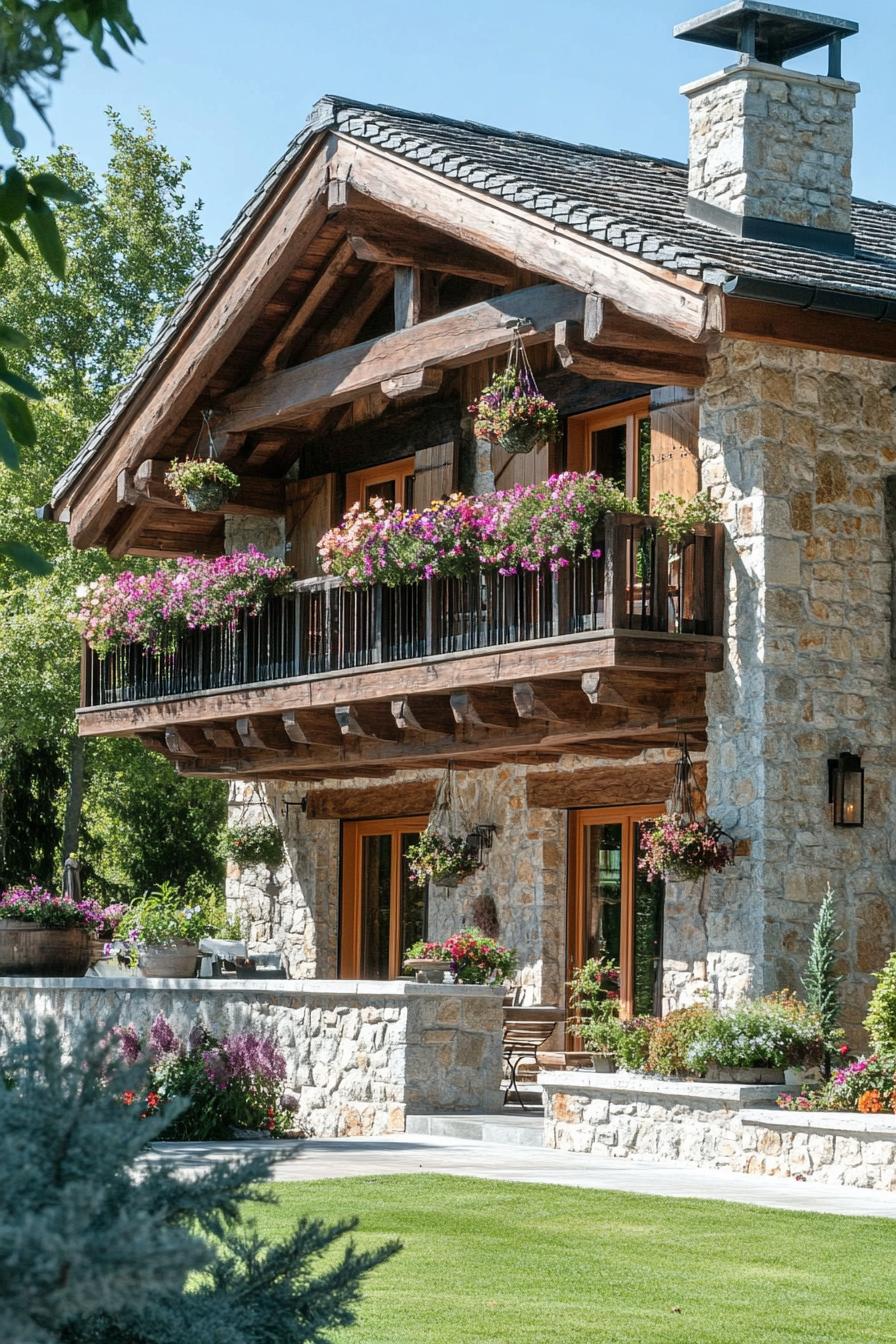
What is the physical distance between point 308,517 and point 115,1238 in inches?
609

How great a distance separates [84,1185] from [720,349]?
10785 mm

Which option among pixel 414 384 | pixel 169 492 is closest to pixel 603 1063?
pixel 414 384

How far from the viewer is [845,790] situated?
12727 millimetres

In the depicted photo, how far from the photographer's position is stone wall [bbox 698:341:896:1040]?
41.0 ft

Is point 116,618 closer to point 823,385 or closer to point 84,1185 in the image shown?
point 823,385

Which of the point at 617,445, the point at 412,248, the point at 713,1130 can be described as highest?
the point at 412,248

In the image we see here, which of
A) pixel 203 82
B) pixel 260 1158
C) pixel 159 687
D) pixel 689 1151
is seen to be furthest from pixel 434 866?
pixel 260 1158

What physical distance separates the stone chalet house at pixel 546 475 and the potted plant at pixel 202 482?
2.22 feet

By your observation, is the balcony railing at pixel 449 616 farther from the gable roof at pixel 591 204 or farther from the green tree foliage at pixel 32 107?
the green tree foliage at pixel 32 107

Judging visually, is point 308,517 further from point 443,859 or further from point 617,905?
point 617,905

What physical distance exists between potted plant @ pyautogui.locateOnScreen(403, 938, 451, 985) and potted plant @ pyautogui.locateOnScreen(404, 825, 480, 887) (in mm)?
1245

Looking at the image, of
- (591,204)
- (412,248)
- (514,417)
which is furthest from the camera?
(412,248)

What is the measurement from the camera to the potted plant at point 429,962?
14.4 metres

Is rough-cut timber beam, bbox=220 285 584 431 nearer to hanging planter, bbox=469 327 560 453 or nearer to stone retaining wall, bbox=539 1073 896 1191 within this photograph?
hanging planter, bbox=469 327 560 453
